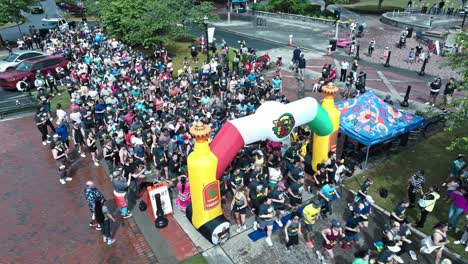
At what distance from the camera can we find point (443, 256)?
379 inches

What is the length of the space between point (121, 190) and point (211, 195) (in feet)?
9.15

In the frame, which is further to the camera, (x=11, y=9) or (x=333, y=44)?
(x=11, y=9)

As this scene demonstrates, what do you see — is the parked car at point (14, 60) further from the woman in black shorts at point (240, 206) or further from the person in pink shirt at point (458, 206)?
the person in pink shirt at point (458, 206)

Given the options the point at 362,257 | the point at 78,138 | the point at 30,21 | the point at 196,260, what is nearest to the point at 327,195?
the point at 362,257

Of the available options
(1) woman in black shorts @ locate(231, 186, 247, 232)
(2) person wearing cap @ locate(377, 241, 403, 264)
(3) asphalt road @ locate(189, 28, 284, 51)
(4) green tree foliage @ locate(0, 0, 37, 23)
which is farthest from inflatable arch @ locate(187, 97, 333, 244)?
(4) green tree foliage @ locate(0, 0, 37, 23)

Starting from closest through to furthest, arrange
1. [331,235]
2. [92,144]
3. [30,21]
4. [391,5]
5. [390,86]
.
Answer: [331,235]
[92,144]
[390,86]
[30,21]
[391,5]

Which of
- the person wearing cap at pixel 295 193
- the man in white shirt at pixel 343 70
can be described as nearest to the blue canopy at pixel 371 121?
the person wearing cap at pixel 295 193

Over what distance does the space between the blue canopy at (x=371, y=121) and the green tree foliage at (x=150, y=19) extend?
709 inches

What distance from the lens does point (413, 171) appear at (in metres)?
13.5

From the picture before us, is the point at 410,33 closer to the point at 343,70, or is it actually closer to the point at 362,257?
the point at 343,70

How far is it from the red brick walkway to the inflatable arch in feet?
6.08

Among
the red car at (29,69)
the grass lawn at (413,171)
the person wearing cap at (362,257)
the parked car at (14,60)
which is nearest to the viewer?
the person wearing cap at (362,257)

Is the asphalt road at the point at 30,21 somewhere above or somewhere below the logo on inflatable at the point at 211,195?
above

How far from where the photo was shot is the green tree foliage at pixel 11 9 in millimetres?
30828
